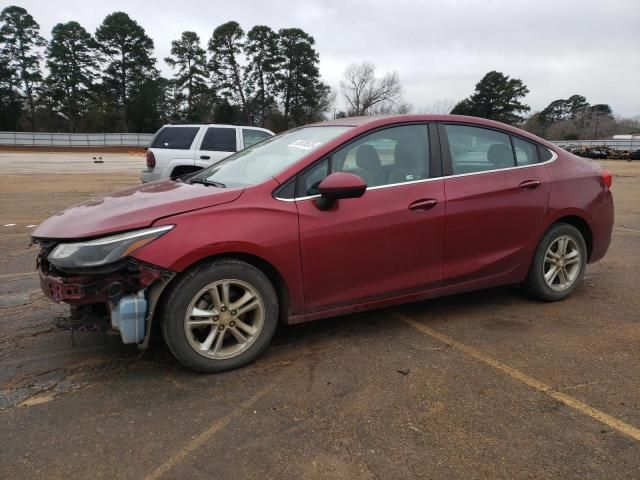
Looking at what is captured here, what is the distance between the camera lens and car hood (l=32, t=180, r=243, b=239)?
117 inches

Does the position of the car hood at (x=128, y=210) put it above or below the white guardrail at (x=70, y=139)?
below

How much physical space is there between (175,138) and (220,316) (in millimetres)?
8055

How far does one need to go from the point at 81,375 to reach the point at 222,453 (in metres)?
1.29

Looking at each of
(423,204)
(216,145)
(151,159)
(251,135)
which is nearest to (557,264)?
(423,204)

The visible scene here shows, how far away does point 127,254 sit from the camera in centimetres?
287

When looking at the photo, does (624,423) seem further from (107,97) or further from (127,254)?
(107,97)

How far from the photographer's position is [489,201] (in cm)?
399

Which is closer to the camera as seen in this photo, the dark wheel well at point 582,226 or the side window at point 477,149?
the side window at point 477,149

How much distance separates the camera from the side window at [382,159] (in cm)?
351

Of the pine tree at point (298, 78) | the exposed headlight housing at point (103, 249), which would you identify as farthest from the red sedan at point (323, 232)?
the pine tree at point (298, 78)

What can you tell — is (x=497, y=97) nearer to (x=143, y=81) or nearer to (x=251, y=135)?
(x=143, y=81)

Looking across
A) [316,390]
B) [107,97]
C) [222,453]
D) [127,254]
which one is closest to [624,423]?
[316,390]

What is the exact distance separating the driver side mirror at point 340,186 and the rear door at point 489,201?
2.87ft

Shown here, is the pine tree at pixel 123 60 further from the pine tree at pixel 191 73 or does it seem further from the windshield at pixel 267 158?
the windshield at pixel 267 158
